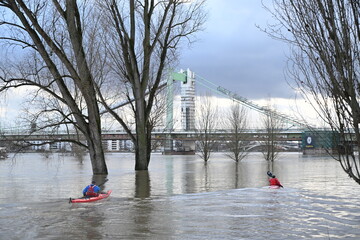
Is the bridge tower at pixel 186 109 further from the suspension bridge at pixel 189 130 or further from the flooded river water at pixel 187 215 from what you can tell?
the flooded river water at pixel 187 215

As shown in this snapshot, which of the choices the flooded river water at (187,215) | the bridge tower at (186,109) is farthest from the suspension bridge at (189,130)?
the flooded river water at (187,215)

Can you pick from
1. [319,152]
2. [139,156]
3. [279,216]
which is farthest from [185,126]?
[279,216]

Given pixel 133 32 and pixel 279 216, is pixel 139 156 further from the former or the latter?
pixel 279 216

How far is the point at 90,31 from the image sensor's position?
2338cm

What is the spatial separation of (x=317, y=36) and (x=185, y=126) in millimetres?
62820

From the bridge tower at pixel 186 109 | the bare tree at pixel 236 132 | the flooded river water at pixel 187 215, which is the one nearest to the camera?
the flooded river water at pixel 187 215

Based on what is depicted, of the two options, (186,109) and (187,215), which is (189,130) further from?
(187,215)

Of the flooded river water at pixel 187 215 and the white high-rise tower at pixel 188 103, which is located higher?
the white high-rise tower at pixel 188 103

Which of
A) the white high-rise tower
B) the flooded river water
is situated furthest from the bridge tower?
the flooded river water

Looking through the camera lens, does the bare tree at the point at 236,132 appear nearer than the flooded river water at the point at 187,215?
No

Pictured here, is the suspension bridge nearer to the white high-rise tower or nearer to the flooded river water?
the white high-rise tower

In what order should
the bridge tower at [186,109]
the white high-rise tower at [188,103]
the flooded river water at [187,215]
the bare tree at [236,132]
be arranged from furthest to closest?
the white high-rise tower at [188,103] < the bridge tower at [186,109] < the bare tree at [236,132] < the flooded river water at [187,215]

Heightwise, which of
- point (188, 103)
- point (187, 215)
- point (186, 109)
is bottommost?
point (187, 215)

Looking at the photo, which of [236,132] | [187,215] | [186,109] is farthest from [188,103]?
[187,215]
